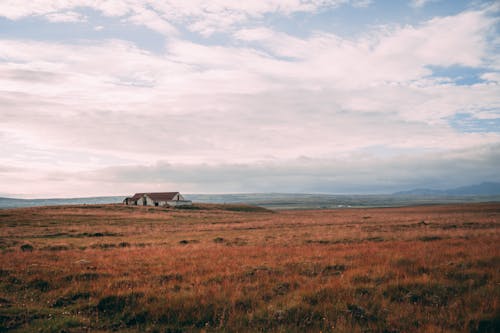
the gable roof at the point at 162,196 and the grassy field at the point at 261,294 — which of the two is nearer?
the grassy field at the point at 261,294

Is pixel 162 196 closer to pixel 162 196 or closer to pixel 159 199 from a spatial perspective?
pixel 162 196

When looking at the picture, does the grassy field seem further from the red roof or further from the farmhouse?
the red roof

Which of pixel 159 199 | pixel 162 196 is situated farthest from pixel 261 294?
pixel 162 196

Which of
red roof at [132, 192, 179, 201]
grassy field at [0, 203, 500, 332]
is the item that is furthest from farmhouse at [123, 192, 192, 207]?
grassy field at [0, 203, 500, 332]

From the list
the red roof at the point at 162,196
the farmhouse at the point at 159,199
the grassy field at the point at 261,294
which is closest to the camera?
the grassy field at the point at 261,294

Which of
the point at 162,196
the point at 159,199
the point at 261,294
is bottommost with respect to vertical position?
the point at 159,199

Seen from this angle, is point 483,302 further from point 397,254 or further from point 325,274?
point 397,254

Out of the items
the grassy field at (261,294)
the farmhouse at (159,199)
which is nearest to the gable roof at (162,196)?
the farmhouse at (159,199)

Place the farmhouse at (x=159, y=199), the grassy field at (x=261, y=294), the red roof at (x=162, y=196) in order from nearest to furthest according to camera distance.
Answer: the grassy field at (x=261, y=294) → the farmhouse at (x=159, y=199) → the red roof at (x=162, y=196)

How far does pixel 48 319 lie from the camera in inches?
333

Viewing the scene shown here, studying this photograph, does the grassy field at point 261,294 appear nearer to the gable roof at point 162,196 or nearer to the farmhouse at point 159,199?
the farmhouse at point 159,199

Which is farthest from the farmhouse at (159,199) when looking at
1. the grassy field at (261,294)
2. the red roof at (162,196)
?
the grassy field at (261,294)

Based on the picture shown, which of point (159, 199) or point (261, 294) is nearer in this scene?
point (261, 294)

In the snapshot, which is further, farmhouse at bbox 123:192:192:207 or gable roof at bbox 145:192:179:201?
gable roof at bbox 145:192:179:201
